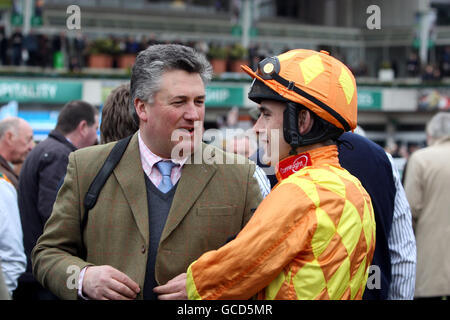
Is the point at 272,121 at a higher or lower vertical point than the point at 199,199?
higher

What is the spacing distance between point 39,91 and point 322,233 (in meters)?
20.2

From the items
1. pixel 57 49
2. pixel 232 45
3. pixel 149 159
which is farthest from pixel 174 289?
pixel 232 45

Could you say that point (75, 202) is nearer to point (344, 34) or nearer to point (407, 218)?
point (407, 218)

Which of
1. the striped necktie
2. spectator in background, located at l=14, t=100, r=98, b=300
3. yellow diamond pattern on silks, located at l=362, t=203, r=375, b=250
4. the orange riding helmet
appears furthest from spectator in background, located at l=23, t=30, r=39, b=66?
yellow diamond pattern on silks, located at l=362, t=203, r=375, b=250

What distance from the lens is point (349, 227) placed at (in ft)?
6.16

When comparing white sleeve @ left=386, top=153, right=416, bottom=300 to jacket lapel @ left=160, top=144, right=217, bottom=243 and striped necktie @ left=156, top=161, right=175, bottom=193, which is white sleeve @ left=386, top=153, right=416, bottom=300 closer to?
jacket lapel @ left=160, top=144, right=217, bottom=243

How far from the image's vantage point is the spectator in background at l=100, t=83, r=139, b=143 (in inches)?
125

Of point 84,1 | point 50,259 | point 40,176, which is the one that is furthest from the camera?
point 84,1

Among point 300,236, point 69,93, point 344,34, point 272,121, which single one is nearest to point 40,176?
point 272,121

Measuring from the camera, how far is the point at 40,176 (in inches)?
160

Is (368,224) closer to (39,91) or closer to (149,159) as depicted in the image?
(149,159)

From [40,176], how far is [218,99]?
19.2m

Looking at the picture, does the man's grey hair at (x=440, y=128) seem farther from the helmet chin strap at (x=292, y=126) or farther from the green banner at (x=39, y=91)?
the green banner at (x=39, y=91)

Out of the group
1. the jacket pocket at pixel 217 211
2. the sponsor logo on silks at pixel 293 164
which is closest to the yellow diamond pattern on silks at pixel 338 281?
the sponsor logo on silks at pixel 293 164
